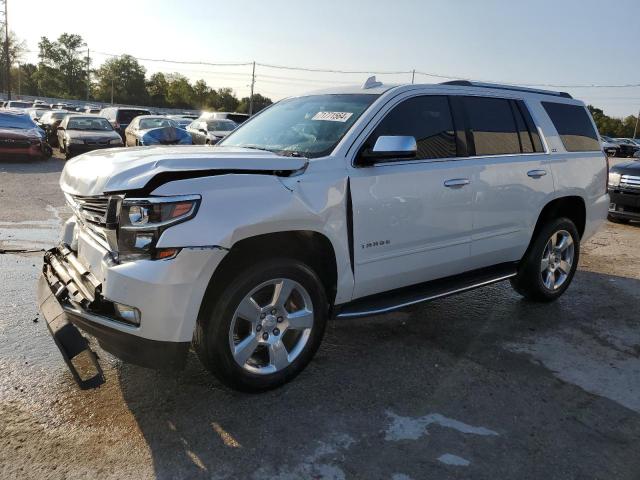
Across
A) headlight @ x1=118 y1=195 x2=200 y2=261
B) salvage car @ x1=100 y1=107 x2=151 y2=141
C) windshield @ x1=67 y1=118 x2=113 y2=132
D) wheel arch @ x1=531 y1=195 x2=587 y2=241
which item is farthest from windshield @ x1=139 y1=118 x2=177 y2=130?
headlight @ x1=118 y1=195 x2=200 y2=261

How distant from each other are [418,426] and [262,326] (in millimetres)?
1060

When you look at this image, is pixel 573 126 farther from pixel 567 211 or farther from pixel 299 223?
pixel 299 223

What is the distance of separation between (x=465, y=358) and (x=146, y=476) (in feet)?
7.84

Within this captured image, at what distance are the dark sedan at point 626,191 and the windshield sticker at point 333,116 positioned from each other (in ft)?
25.4

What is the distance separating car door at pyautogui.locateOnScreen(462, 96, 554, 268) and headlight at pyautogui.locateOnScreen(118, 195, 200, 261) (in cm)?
242

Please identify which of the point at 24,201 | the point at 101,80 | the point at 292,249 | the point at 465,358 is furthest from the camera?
the point at 101,80

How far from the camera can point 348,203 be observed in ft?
11.3

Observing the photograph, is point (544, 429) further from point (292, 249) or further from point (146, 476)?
point (146, 476)

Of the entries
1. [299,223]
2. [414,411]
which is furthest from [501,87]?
[414,411]

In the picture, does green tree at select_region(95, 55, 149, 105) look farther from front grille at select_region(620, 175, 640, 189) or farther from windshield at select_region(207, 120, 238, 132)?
front grille at select_region(620, 175, 640, 189)

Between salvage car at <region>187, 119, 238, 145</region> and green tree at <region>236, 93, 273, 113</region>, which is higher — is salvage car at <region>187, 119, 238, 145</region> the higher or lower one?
the lower one

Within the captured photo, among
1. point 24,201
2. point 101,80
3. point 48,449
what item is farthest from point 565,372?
point 101,80

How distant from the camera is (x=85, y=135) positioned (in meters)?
17.2

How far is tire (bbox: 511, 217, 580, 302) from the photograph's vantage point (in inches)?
200
